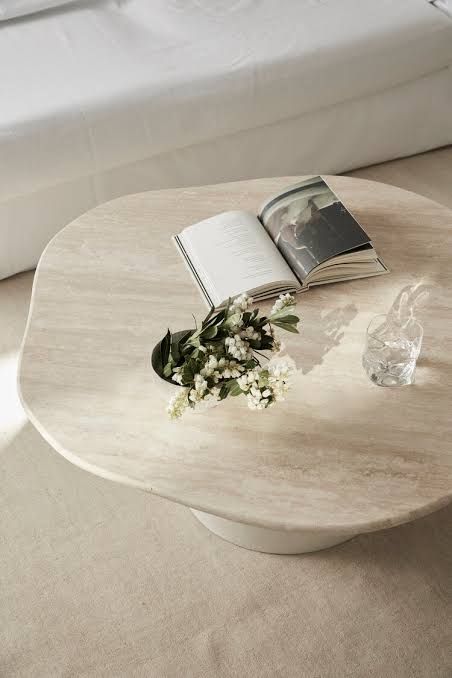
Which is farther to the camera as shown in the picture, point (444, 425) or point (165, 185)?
point (165, 185)

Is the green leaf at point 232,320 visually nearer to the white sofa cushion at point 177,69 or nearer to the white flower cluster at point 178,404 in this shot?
the white flower cluster at point 178,404

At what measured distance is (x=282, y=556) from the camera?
1.39m

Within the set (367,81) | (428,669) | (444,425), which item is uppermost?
(367,81)

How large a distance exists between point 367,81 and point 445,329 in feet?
3.57

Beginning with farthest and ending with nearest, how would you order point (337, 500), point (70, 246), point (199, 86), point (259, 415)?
point (199, 86)
point (70, 246)
point (259, 415)
point (337, 500)

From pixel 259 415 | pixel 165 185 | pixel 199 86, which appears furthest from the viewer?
pixel 165 185

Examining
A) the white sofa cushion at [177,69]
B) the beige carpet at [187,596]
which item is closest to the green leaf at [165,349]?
the beige carpet at [187,596]

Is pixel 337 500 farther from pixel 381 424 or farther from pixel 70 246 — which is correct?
pixel 70 246

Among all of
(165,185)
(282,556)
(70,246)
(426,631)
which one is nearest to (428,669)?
(426,631)

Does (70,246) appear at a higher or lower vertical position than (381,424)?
higher

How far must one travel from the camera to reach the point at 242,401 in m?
1.13

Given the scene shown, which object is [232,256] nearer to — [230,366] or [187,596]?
[230,366]

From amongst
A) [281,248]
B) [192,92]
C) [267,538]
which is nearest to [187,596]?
[267,538]

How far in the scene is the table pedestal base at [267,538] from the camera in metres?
1.35
